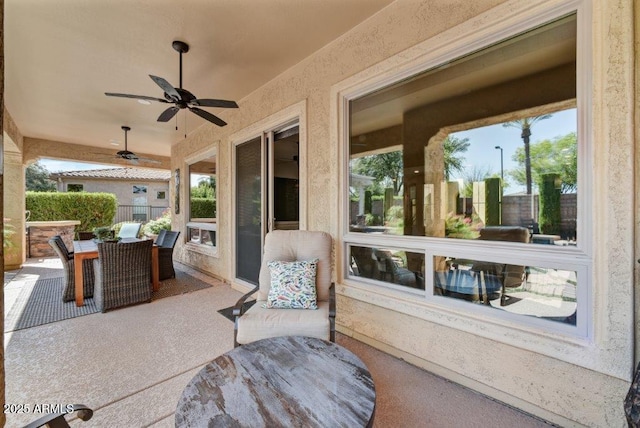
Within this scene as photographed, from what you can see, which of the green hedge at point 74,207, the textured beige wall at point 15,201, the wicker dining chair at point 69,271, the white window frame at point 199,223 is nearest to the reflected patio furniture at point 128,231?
the wicker dining chair at point 69,271

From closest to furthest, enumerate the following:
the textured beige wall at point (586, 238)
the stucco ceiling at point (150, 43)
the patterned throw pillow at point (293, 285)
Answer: the textured beige wall at point (586, 238) → the patterned throw pillow at point (293, 285) → the stucco ceiling at point (150, 43)

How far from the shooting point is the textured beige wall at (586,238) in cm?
143

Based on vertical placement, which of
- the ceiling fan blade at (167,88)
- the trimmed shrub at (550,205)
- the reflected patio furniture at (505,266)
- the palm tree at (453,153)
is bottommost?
the reflected patio furniture at (505,266)

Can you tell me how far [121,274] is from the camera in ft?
11.4

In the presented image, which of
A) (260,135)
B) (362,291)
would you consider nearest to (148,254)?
(260,135)

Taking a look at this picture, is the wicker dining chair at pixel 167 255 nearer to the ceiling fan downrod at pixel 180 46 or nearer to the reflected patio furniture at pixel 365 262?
the ceiling fan downrod at pixel 180 46

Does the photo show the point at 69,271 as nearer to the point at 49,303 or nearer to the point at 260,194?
the point at 49,303

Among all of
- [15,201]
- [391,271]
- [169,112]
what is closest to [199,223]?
[169,112]

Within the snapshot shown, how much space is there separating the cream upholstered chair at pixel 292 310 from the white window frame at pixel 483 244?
378 millimetres

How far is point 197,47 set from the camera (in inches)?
115

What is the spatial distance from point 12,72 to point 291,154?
378 cm

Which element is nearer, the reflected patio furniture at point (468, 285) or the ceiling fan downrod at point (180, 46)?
the reflected patio furniture at point (468, 285)

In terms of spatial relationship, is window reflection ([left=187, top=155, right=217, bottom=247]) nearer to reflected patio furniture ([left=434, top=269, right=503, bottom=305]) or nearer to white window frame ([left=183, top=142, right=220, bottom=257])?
white window frame ([left=183, top=142, right=220, bottom=257])

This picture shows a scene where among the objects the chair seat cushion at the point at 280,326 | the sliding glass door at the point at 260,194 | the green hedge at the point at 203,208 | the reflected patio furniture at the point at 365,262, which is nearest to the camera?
the chair seat cushion at the point at 280,326
